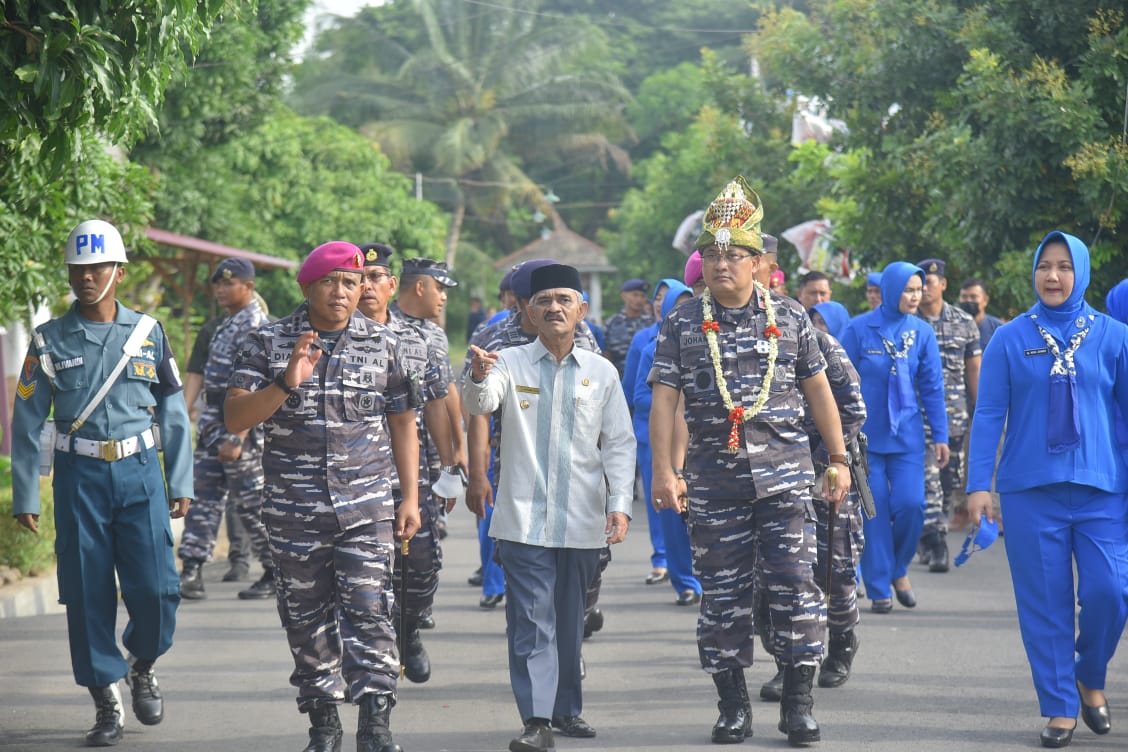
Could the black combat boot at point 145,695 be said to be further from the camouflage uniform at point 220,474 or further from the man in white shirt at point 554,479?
the camouflage uniform at point 220,474

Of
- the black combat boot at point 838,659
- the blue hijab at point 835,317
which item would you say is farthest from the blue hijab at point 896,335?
the black combat boot at point 838,659

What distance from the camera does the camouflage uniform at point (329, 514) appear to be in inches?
243

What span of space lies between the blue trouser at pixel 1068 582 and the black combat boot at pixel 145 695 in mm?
3849

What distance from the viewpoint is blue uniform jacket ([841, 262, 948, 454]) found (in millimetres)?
9820

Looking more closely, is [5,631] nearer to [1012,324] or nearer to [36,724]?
[36,724]

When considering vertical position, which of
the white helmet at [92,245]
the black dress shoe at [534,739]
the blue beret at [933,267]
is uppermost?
the white helmet at [92,245]

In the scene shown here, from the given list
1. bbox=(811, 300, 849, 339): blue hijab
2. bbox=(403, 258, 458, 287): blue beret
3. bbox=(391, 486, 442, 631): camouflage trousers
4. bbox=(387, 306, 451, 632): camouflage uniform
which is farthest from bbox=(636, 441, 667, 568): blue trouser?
bbox=(391, 486, 442, 631): camouflage trousers

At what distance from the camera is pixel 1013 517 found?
6809mm

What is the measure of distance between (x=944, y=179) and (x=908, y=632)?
6.35 meters

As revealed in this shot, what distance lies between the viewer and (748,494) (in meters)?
6.50

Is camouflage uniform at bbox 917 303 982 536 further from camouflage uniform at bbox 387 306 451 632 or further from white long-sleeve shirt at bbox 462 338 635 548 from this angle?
white long-sleeve shirt at bbox 462 338 635 548

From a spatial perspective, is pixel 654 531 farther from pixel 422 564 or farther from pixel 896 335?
pixel 422 564

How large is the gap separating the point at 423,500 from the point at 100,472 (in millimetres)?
1995

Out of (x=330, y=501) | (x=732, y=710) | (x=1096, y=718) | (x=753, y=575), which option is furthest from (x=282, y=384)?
(x=1096, y=718)
